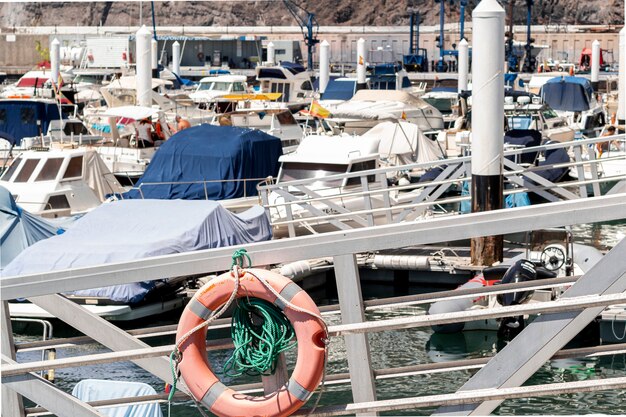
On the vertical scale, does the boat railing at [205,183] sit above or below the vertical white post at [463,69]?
below

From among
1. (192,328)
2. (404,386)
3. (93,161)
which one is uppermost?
(192,328)

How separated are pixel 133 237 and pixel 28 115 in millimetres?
17806

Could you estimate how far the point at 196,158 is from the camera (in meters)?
18.8

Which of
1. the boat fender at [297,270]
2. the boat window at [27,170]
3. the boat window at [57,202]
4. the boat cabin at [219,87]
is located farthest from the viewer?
the boat cabin at [219,87]

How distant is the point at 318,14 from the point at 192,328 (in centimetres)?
9422

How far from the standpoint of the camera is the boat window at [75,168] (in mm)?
18078

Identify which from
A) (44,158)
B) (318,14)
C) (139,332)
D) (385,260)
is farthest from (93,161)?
(318,14)

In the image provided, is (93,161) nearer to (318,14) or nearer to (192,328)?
(192,328)

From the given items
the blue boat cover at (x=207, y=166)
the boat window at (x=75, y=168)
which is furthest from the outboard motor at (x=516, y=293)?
the boat window at (x=75, y=168)

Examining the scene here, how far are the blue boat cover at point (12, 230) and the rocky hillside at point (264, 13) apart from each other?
7928cm

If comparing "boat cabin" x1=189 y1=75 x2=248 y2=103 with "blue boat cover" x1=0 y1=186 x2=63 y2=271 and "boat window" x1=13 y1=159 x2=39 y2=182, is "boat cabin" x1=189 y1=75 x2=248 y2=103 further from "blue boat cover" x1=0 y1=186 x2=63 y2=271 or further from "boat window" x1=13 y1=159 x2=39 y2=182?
"blue boat cover" x1=0 y1=186 x2=63 y2=271

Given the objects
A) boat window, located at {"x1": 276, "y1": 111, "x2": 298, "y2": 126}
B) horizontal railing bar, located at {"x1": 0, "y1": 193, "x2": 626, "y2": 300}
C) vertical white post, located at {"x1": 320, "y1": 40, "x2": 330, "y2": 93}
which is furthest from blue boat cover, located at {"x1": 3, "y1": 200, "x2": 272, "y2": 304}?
vertical white post, located at {"x1": 320, "y1": 40, "x2": 330, "y2": 93}

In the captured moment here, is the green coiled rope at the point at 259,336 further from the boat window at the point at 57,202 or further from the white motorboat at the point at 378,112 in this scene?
the white motorboat at the point at 378,112

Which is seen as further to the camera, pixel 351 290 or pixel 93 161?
pixel 93 161
